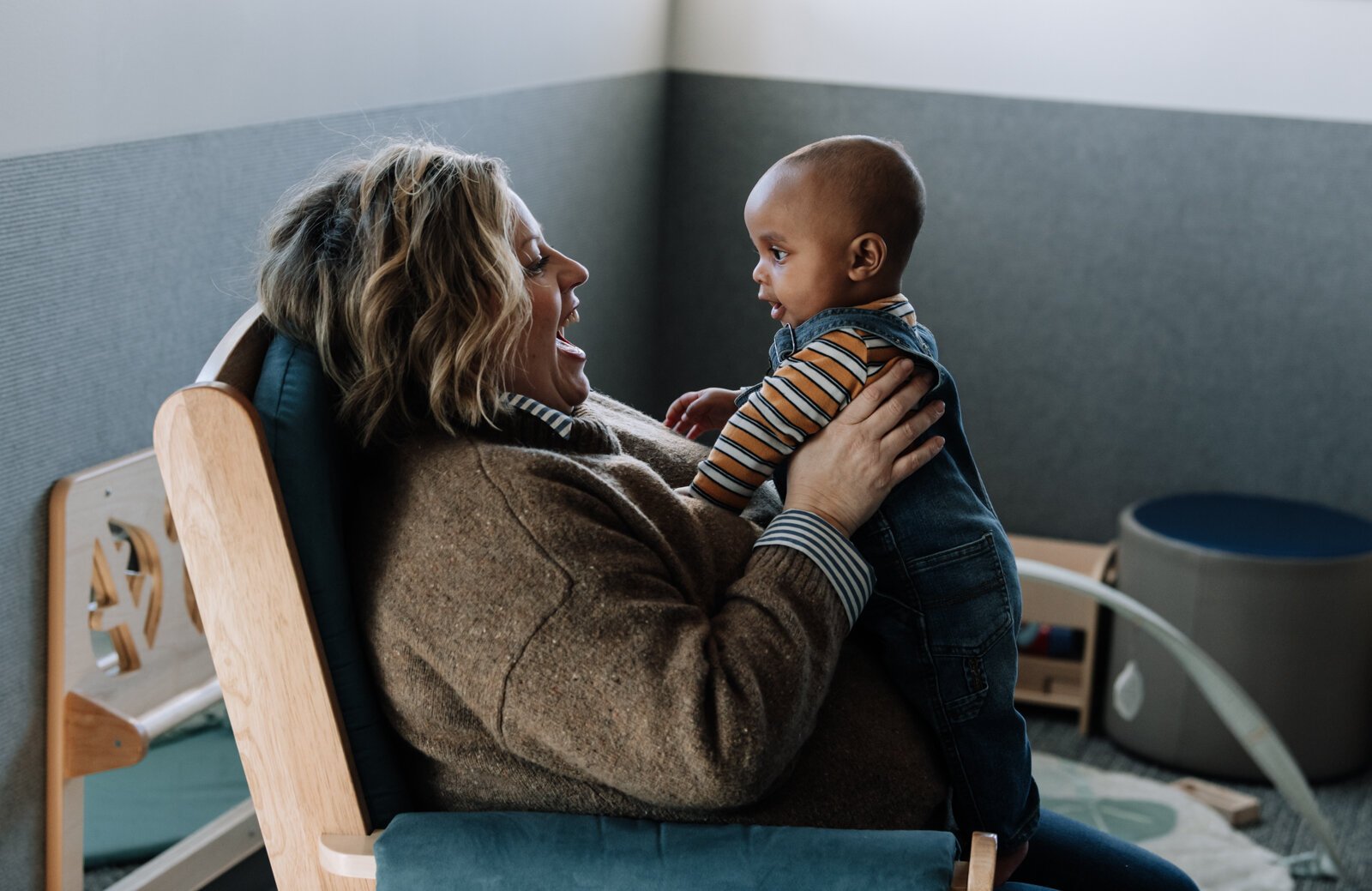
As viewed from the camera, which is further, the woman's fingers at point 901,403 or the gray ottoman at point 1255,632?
the gray ottoman at point 1255,632

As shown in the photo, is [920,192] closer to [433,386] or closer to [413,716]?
[433,386]

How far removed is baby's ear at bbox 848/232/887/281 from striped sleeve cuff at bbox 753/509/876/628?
0.98 feet

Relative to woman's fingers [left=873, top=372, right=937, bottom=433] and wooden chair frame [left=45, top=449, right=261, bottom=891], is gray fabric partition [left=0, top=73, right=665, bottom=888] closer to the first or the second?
wooden chair frame [left=45, top=449, right=261, bottom=891]

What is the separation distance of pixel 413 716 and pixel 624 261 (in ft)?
7.96

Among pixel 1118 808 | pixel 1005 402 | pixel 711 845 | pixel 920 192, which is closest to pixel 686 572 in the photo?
pixel 711 845

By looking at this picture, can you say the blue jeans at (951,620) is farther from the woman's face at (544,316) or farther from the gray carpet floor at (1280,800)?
the gray carpet floor at (1280,800)

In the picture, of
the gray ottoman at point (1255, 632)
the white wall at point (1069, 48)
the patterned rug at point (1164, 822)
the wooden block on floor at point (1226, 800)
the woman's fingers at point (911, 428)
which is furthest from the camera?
the white wall at point (1069, 48)

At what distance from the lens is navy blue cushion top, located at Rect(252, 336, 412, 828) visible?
1.22 m

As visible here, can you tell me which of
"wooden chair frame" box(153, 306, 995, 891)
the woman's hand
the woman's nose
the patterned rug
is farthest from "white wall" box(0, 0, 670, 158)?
the patterned rug

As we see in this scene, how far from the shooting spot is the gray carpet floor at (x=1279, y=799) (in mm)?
2744

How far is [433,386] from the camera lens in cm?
127

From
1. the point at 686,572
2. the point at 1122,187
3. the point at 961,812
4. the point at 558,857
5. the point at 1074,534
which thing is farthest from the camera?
the point at 1074,534

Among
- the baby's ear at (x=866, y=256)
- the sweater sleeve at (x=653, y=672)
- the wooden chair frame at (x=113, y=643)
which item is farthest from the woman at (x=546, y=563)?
the wooden chair frame at (x=113, y=643)

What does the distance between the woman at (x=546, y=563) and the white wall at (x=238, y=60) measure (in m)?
0.52
